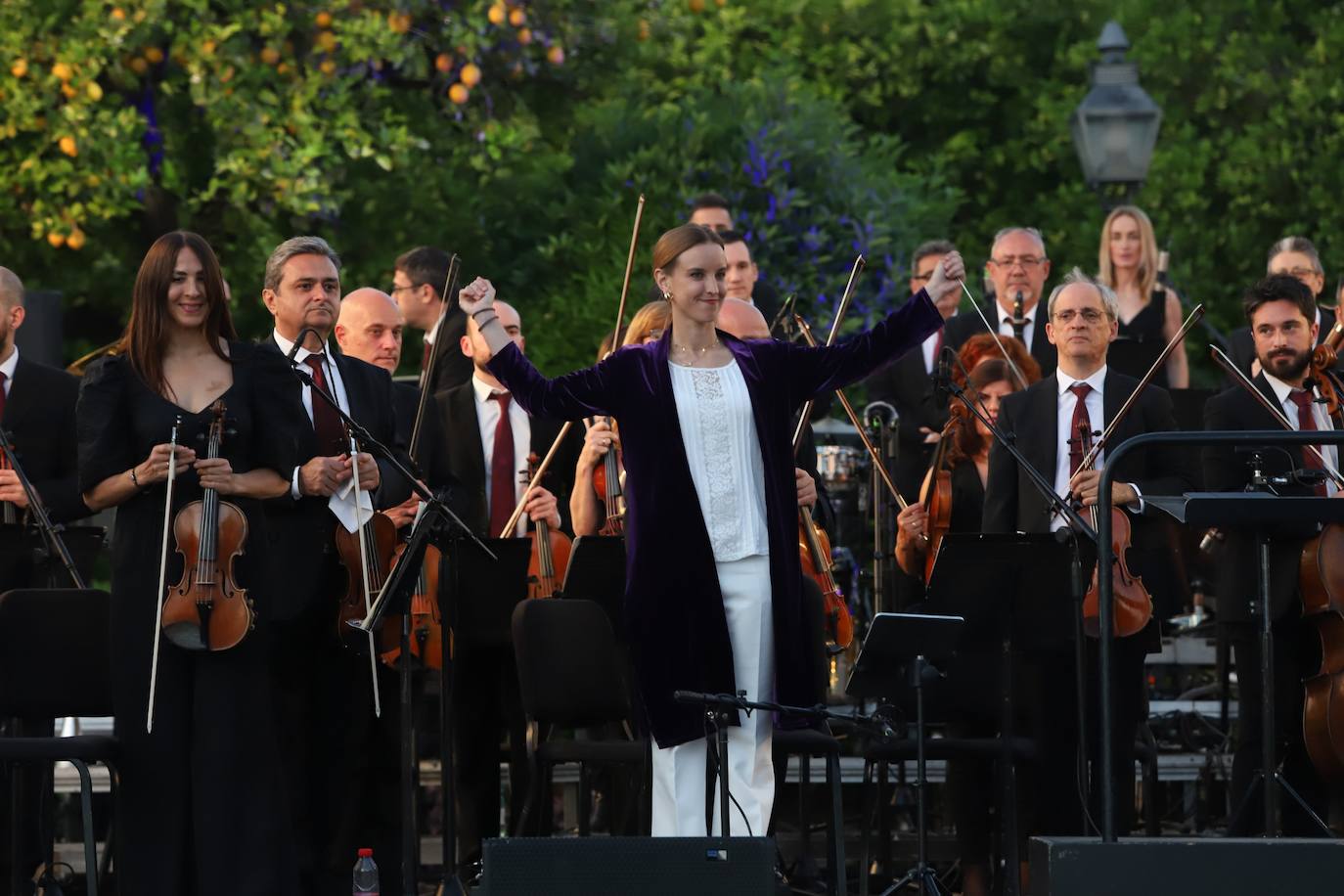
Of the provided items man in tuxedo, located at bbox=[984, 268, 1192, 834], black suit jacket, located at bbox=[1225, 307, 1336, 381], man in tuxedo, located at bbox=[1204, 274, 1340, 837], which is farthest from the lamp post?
→ man in tuxedo, located at bbox=[984, 268, 1192, 834]

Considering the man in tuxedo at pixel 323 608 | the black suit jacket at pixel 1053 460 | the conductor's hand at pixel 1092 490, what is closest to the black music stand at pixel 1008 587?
the conductor's hand at pixel 1092 490

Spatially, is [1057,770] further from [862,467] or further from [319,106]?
[319,106]

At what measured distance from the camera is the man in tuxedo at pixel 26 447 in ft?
22.8

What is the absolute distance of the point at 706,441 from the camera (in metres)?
6.04

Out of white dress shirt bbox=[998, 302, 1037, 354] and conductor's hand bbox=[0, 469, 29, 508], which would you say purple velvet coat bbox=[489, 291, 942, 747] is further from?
white dress shirt bbox=[998, 302, 1037, 354]

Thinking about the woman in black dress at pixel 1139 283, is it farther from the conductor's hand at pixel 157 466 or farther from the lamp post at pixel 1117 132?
the conductor's hand at pixel 157 466

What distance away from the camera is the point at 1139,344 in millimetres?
8273

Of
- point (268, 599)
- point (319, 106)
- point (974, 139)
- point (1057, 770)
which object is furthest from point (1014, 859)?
point (974, 139)

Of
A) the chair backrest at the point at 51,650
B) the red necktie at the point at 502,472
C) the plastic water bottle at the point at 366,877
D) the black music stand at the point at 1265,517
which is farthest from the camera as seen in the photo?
the red necktie at the point at 502,472

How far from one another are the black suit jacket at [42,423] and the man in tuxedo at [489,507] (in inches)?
46.3

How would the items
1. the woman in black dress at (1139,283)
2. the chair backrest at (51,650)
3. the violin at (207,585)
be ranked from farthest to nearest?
the woman in black dress at (1139,283), the chair backrest at (51,650), the violin at (207,585)

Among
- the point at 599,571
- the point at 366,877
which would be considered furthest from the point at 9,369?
the point at 366,877

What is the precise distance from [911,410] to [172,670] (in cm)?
359

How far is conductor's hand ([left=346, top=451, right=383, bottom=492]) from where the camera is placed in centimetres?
658
